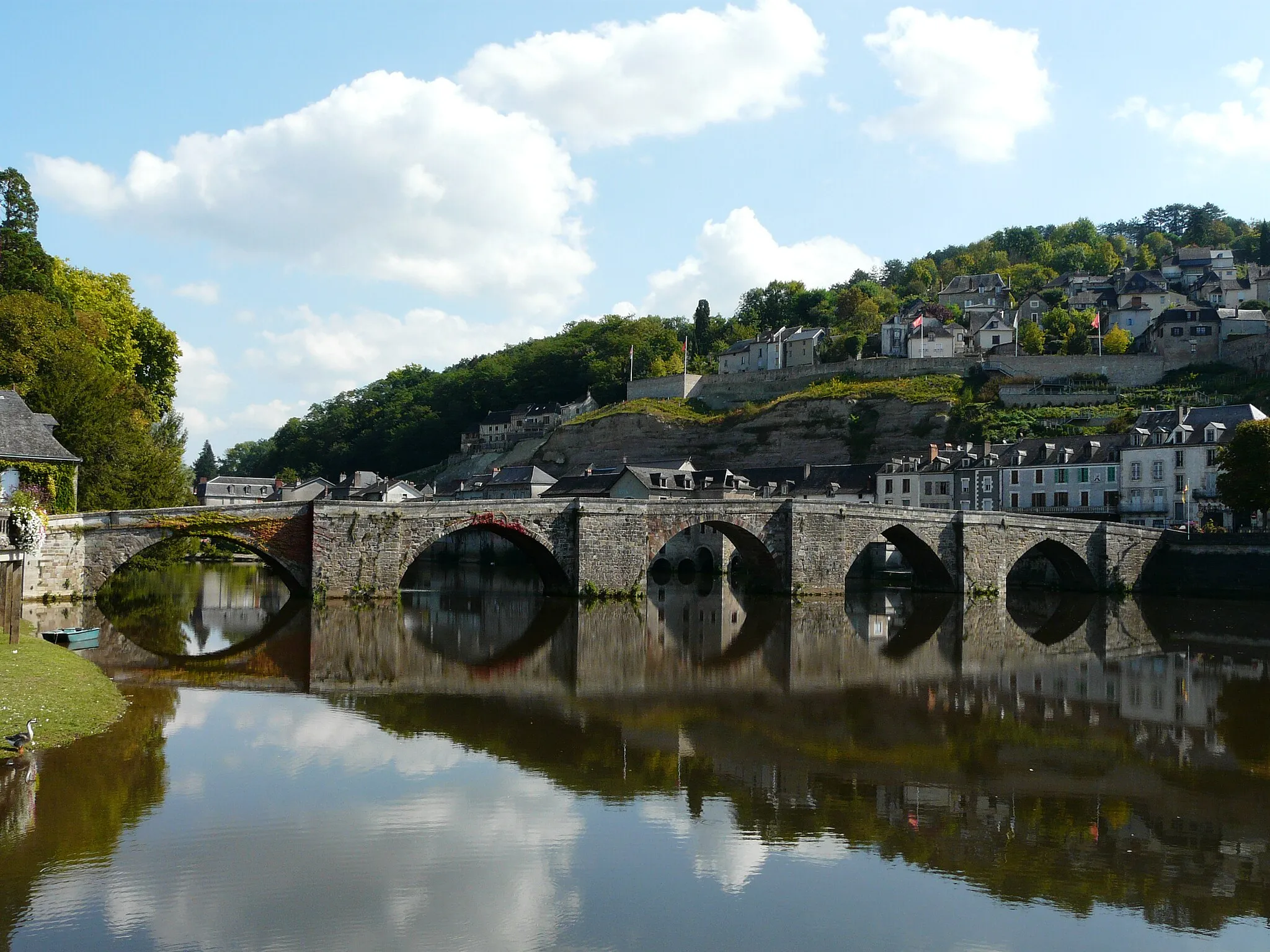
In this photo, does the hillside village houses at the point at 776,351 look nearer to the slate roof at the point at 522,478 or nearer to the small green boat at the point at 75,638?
the slate roof at the point at 522,478

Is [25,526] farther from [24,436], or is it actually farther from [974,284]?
[974,284]

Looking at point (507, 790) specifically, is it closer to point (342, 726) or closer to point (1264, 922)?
point (342, 726)

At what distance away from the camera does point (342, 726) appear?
17172mm

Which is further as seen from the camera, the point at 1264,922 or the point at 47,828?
the point at 47,828

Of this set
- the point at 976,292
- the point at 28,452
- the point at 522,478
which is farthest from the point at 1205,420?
the point at 976,292

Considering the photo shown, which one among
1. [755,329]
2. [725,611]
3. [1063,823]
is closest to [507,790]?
[1063,823]

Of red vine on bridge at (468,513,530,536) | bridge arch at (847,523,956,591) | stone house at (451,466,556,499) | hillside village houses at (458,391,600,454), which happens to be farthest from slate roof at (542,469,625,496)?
hillside village houses at (458,391,600,454)

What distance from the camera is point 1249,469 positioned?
46.4 m

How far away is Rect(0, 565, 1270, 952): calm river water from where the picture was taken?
9.79m

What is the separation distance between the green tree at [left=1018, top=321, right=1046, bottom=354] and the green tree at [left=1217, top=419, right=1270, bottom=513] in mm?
37262

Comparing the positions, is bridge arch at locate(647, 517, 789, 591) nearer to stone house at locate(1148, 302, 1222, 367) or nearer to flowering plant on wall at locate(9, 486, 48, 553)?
flowering plant on wall at locate(9, 486, 48, 553)

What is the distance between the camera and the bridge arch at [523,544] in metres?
35.0

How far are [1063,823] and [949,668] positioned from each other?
41.3 feet

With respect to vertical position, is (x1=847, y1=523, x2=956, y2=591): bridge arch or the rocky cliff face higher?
the rocky cliff face
